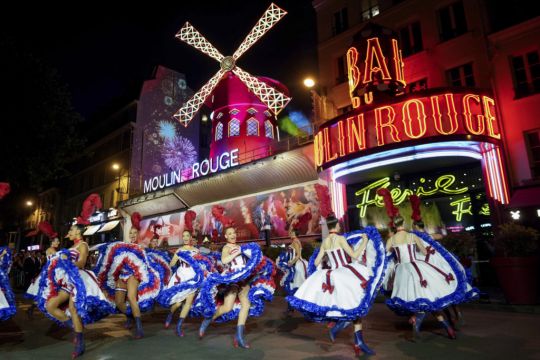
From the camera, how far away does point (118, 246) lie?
7242 millimetres

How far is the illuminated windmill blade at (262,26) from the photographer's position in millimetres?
26938

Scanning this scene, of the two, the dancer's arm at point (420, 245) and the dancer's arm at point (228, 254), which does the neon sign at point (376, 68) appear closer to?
the dancer's arm at point (420, 245)

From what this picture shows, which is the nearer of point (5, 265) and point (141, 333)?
point (141, 333)

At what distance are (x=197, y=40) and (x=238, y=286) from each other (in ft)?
87.7

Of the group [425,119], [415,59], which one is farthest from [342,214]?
[415,59]

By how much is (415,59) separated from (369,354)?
14.6m

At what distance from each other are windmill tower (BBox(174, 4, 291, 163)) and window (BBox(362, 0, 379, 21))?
8.37 m

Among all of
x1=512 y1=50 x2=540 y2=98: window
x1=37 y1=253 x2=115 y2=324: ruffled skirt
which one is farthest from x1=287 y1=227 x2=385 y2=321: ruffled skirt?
x1=512 y1=50 x2=540 y2=98: window

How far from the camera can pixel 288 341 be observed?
6.20 meters

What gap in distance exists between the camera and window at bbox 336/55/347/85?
19220 mm

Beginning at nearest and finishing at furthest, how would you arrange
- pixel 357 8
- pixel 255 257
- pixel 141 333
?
pixel 255 257 → pixel 141 333 → pixel 357 8

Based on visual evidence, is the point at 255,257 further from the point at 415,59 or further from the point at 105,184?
the point at 105,184

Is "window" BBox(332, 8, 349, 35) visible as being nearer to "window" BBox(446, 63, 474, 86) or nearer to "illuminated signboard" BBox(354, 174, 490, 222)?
"window" BBox(446, 63, 474, 86)

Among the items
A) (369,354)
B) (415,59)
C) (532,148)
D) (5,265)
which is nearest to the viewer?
(369,354)
